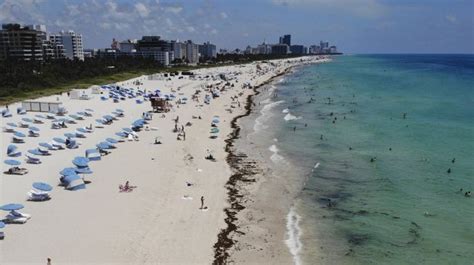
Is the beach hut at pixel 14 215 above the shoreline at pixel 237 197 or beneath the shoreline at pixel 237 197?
above

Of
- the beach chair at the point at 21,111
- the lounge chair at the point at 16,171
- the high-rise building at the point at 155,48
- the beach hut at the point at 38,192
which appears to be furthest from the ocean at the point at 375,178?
the high-rise building at the point at 155,48

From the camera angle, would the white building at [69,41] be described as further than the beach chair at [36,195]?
Yes

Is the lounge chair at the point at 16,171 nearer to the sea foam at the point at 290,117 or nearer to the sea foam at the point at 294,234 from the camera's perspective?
the sea foam at the point at 294,234

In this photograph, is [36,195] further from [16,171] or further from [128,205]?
[16,171]

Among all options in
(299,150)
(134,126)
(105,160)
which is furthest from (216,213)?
(134,126)

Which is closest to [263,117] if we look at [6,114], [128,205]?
[6,114]

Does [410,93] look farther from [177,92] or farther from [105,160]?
[105,160]

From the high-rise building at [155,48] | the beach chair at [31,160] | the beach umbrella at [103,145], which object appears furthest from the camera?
the high-rise building at [155,48]
